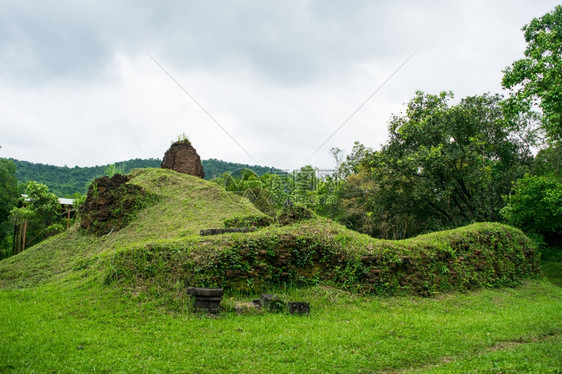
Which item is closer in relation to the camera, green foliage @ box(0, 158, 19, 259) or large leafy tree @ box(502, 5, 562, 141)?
large leafy tree @ box(502, 5, 562, 141)

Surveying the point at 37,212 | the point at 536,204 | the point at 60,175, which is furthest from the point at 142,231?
the point at 60,175

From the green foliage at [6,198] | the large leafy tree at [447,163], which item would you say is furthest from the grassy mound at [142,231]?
the green foliage at [6,198]

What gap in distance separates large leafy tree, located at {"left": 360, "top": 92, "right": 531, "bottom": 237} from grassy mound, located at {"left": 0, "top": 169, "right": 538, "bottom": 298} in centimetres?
447

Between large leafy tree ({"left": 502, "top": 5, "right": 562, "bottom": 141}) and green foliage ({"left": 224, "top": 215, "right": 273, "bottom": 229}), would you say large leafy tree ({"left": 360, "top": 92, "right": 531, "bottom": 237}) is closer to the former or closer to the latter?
large leafy tree ({"left": 502, "top": 5, "right": 562, "bottom": 141})

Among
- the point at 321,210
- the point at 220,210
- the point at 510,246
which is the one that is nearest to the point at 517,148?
the point at 510,246

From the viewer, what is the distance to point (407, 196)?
20.8m

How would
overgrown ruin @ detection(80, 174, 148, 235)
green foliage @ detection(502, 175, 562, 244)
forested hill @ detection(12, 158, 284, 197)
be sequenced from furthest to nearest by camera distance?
forested hill @ detection(12, 158, 284, 197) → overgrown ruin @ detection(80, 174, 148, 235) → green foliage @ detection(502, 175, 562, 244)

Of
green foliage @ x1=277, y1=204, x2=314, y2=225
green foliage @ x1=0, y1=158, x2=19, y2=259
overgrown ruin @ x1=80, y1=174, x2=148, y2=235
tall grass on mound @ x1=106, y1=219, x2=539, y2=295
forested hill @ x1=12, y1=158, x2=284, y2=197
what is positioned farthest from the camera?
forested hill @ x1=12, y1=158, x2=284, y2=197

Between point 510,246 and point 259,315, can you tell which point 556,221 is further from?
point 259,315

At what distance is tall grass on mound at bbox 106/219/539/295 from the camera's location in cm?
879

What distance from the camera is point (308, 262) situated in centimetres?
987

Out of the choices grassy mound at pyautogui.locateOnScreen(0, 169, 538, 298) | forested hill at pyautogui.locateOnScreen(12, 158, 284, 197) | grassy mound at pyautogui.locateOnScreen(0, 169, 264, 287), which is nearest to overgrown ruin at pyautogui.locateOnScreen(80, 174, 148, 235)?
grassy mound at pyautogui.locateOnScreen(0, 169, 264, 287)

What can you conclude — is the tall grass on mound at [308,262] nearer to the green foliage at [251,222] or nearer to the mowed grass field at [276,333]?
the mowed grass field at [276,333]

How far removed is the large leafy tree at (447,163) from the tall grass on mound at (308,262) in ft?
23.2
